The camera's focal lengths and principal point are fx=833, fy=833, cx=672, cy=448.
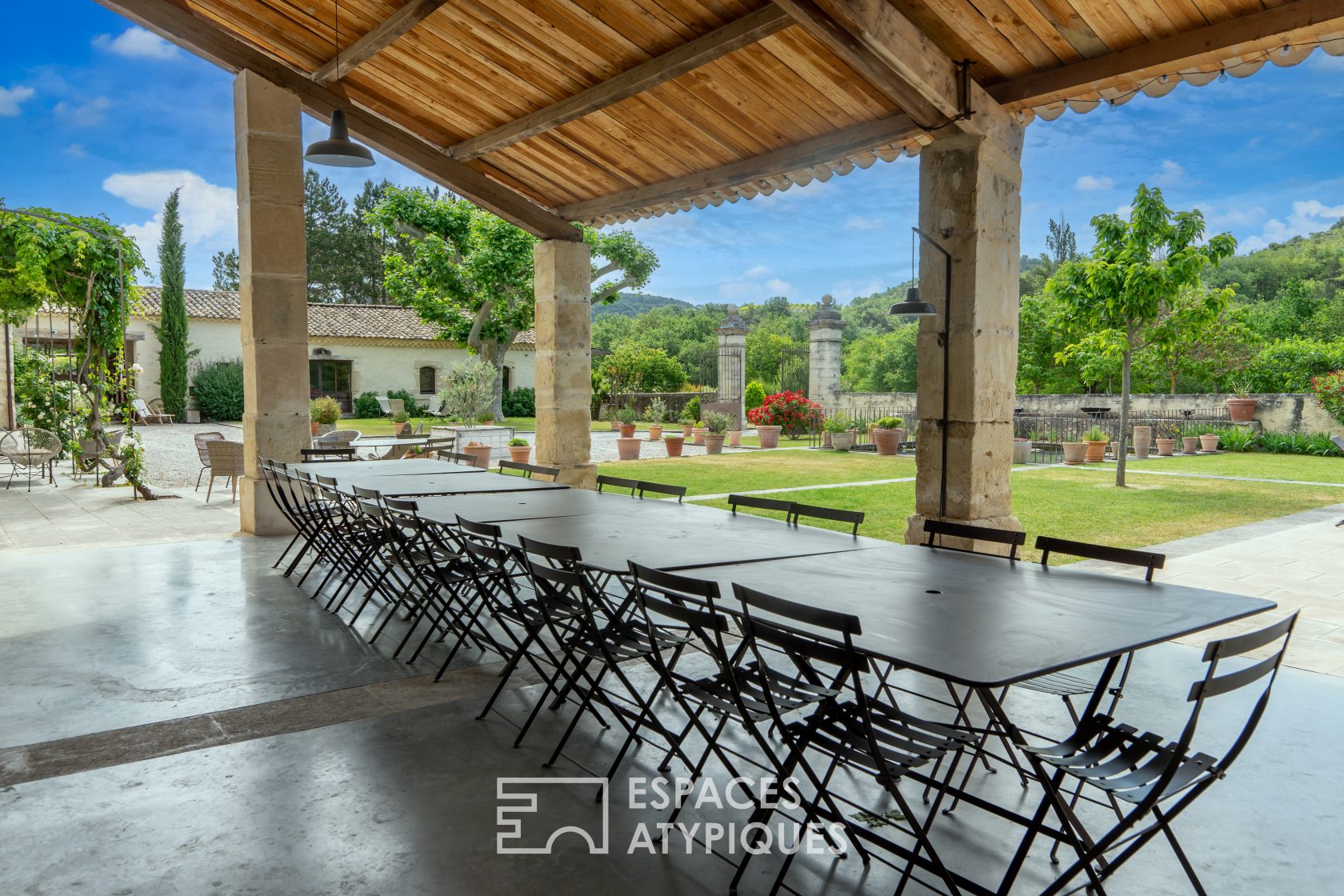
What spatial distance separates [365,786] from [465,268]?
18740 millimetres

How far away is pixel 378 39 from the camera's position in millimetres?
6059

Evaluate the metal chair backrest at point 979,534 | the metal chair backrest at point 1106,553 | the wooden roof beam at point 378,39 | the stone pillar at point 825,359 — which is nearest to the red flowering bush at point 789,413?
the stone pillar at point 825,359

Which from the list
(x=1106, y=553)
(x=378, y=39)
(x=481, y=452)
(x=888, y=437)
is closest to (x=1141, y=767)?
(x=1106, y=553)

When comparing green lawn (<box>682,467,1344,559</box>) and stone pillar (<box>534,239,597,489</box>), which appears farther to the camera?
stone pillar (<box>534,239,597,489</box>)

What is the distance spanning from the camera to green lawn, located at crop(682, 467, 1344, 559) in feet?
24.6

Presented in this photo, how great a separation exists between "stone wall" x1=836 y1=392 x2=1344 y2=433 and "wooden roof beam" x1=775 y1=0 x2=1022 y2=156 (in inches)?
563

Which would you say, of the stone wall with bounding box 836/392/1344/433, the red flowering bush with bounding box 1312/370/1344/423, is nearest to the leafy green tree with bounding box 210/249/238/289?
the stone wall with bounding box 836/392/1344/433

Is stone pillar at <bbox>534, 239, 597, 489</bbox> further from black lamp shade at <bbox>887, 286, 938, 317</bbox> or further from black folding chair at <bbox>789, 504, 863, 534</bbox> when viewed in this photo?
black folding chair at <bbox>789, 504, 863, 534</bbox>

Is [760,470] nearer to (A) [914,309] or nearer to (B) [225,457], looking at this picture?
(B) [225,457]

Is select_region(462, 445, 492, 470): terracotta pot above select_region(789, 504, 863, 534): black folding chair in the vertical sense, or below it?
below

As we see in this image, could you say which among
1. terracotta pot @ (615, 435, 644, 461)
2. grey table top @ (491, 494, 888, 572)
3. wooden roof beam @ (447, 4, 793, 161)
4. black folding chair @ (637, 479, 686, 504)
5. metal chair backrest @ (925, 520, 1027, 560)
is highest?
wooden roof beam @ (447, 4, 793, 161)

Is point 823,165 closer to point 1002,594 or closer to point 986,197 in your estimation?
point 986,197

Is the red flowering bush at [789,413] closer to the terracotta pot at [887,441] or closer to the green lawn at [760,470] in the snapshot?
the green lawn at [760,470]

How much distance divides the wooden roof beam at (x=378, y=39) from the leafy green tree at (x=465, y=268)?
12077 millimetres
